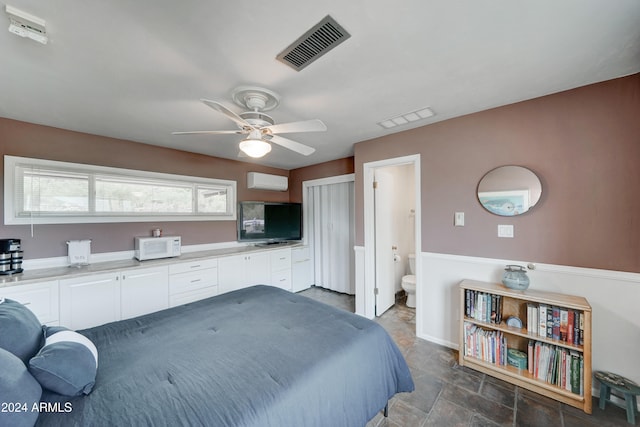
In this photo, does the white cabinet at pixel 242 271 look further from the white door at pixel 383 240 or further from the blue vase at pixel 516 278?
the blue vase at pixel 516 278

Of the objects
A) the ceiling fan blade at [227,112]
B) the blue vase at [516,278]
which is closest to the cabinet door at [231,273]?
the ceiling fan blade at [227,112]

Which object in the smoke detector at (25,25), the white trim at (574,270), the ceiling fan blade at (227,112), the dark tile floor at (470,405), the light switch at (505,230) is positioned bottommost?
the dark tile floor at (470,405)

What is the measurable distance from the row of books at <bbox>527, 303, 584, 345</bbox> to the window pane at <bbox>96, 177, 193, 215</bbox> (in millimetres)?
4211

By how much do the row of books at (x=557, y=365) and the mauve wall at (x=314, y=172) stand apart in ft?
10.0

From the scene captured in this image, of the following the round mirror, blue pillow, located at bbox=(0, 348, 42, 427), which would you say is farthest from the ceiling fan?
the round mirror

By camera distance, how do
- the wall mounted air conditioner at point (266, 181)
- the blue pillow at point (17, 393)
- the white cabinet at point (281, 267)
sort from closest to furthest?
1. the blue pillow at point (17, 393)
2. the white cabinet at point (281, 267)
3. the wall mounted air conditioner at point (266, 181)

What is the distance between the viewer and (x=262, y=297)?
213 cm

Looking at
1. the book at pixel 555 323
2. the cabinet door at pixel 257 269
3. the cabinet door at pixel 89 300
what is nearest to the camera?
the book at pixel 555 323

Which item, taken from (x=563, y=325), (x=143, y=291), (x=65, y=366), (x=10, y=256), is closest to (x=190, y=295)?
(x=143, y=291)

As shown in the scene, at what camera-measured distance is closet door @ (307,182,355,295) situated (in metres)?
4.08

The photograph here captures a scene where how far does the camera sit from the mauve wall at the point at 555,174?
5.51 ft

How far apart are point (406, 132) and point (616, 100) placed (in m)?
1.56

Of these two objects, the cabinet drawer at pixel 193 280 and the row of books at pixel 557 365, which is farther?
the cabinet drawer at pixel 193 280

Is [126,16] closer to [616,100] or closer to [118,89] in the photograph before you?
[118,89]
